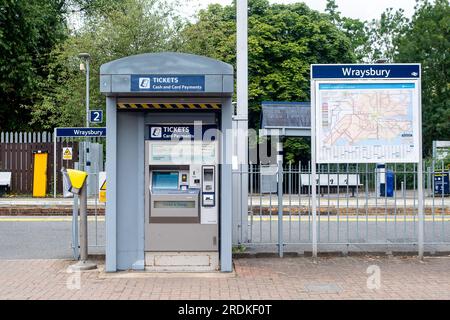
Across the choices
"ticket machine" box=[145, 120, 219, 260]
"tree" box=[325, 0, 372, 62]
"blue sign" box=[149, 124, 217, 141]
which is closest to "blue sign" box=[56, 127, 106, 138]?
"blue sign" box=[149, 124, 217, 141]

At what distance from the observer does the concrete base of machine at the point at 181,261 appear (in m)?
9.07

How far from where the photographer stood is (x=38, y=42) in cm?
3338

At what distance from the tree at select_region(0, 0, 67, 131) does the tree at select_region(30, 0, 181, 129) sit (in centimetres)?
183

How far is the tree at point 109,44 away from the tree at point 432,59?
18727 mm

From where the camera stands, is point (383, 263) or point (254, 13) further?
point (254, 13)

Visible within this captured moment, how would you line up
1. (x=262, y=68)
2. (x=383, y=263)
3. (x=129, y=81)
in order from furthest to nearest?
(x=262, y=68)
(x=383, y=263)
(x=129, y=81)

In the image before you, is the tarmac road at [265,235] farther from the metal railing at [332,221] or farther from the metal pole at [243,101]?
the metal pole at [243,101]

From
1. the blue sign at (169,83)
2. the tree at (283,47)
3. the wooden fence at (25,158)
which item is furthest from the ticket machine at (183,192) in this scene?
the tree at (283,47)

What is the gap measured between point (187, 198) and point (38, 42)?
88.5 feet

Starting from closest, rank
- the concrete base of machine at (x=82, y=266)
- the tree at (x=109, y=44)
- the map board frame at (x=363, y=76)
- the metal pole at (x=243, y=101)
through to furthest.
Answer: the concrete base of machine at (x=82, y=266) → the map board frame at (x=363, y=76) → the metal pole at (x=243, y=101) → the tree at (x=109, y=44)

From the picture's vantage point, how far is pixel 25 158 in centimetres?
2395
